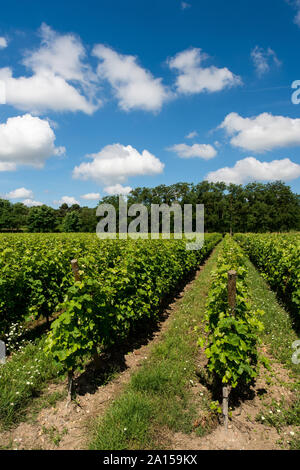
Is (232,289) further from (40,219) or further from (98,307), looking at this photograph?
(40,219)

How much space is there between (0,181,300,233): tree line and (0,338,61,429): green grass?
70446 mm

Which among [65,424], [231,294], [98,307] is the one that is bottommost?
[65,424]

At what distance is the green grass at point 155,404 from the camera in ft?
9.74

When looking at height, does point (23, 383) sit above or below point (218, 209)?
below

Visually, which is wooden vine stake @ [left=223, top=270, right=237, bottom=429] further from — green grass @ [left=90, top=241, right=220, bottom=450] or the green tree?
the green tree

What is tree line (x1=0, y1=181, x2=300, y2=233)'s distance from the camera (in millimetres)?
68750

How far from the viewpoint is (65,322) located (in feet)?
11.2

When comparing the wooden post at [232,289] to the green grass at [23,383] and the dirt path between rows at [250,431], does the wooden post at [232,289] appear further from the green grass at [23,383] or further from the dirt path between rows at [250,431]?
the green grass at [23,383]

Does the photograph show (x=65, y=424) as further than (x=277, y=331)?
No

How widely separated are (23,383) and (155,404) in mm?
2254

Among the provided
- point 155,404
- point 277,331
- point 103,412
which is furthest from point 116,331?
point 277,331

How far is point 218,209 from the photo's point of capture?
76.1 metres

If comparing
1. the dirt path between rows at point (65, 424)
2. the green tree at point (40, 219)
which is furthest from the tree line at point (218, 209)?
the dirt path between rows at point (65, 424)

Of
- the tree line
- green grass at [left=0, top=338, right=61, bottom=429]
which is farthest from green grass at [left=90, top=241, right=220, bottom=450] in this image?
the tree line
